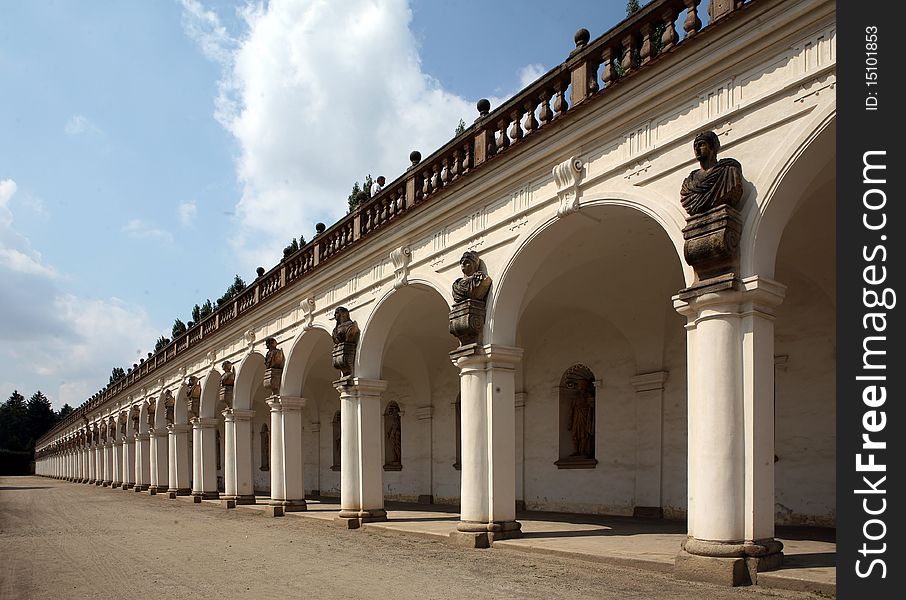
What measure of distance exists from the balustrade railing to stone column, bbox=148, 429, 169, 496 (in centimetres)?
1654

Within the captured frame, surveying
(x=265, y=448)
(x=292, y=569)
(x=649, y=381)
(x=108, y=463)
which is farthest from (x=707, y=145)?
(x=108, y=463)

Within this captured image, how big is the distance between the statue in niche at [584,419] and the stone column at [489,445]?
4974 millimetres

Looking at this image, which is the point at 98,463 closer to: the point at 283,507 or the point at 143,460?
the point at 143,460

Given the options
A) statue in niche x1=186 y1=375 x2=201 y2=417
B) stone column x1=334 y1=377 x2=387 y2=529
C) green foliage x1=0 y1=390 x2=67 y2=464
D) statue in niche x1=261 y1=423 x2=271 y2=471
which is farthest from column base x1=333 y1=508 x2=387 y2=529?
green foliage x1=0 y1=390 x2=67 y2=464

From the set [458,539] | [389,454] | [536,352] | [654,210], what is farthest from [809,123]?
[389,454]

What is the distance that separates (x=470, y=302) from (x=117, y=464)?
38.3 meters

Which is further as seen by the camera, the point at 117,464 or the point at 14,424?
the point at 14,424

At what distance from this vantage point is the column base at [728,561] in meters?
7.18

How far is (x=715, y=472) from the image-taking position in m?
7.64

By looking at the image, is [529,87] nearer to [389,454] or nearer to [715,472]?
[715,472]

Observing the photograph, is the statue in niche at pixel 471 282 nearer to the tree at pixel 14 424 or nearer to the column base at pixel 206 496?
the column base at pixel 206 496

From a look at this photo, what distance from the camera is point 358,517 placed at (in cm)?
1496

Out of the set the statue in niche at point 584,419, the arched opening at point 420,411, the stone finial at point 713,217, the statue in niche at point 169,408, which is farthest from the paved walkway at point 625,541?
the statue in niche at point 169,408

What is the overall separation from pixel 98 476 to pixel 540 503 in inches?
1603
